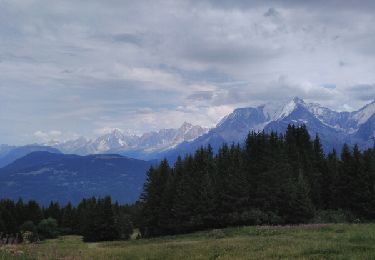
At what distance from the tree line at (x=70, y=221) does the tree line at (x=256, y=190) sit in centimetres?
872

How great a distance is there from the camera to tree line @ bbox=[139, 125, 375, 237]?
68312mm

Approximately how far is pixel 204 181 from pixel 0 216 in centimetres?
6076

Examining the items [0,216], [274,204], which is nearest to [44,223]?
[0,216]

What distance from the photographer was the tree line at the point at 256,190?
6831 cm

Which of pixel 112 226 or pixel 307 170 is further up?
pixel 307 170

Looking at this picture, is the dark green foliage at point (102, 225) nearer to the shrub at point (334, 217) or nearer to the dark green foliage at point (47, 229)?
the dark green foliage at point (47, 229)

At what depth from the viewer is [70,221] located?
139125mm

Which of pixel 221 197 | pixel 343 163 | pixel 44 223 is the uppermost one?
pixel 343 163

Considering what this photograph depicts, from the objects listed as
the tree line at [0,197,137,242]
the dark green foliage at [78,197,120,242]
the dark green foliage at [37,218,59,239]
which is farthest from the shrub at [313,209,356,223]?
the dark green foliage at [37,218,59,239]

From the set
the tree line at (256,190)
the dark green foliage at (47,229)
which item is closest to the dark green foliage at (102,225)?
the tree line at (256,190)

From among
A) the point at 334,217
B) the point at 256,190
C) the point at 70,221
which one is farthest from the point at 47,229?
the point at 334,217

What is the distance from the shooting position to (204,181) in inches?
2876

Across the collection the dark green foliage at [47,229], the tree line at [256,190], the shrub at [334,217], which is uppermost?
the tree line at [256,190]

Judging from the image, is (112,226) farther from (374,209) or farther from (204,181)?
(374,209)
